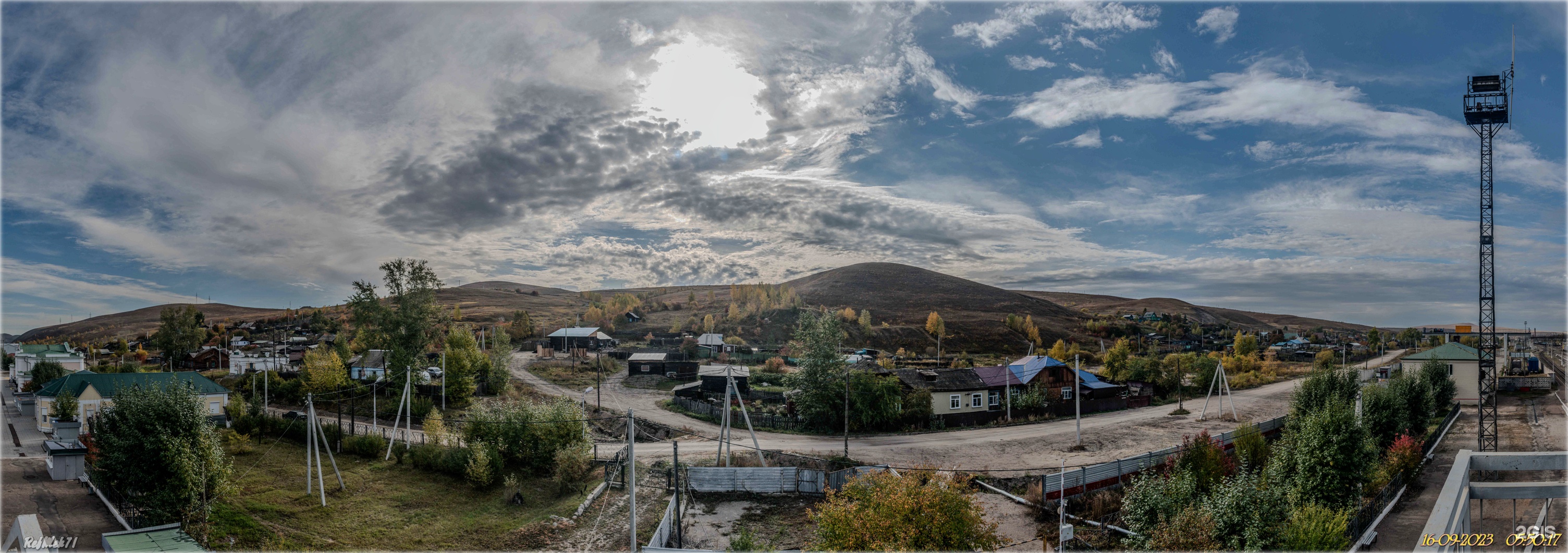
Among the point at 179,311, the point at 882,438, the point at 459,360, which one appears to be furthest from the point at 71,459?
the point at 179,311


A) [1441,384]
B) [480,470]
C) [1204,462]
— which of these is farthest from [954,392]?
[1441,384]

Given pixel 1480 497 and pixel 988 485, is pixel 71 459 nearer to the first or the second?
pixel 988 485

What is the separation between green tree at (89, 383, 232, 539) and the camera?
18938 millimetres

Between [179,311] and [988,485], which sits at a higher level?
[179,311]

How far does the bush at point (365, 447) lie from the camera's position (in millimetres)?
29062

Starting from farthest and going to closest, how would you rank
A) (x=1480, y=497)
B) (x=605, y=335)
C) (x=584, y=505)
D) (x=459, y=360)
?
(x=605, y=335)
(x=459, y=360)
(x=584, y=505)
(x=1480, y=497)

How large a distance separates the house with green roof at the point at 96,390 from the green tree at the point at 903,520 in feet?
125

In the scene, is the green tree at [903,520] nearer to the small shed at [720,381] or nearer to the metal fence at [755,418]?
the metal fence at [755,418]

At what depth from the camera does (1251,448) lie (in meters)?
24.6

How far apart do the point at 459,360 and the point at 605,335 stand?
38.1 m

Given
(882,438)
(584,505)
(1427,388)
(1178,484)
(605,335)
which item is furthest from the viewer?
(605,335)

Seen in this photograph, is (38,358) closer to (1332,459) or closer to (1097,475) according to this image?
(1097,475)

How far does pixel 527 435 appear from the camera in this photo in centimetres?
2633

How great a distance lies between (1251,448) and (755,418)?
22.5m
